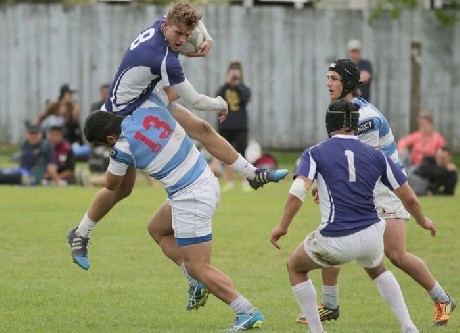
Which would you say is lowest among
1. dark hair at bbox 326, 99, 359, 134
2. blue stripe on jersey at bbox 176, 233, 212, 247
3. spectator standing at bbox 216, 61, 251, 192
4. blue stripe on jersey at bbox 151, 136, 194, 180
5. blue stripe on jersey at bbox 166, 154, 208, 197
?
spectator standing at bbox 216, 61, 251, 192

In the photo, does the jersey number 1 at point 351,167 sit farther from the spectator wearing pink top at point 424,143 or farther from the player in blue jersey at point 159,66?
the spectator wearing pink top at point 424,143

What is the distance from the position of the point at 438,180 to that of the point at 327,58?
24.6ft

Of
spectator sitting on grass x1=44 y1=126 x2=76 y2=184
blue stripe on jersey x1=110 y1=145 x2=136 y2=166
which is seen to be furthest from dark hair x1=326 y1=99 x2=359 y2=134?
spectator sitting on grass x1=44 y1=126 x2=76 y2=184

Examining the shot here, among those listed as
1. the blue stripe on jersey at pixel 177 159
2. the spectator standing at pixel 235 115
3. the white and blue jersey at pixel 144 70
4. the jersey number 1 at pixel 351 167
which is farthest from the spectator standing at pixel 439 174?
the jersey number 1 at pixel 351 167

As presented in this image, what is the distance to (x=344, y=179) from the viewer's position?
8.99m

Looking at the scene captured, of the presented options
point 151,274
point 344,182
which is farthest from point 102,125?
point 151,274

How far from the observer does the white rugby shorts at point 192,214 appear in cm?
977

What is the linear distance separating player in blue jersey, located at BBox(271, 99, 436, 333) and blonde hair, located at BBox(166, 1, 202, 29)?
143 cm

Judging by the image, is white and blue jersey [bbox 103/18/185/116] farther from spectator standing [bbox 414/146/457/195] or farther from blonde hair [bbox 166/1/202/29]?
spectator standing [bbox 414/146/457/195]

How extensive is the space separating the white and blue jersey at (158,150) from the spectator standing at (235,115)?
1251cm

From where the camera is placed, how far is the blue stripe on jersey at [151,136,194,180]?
9781 mm

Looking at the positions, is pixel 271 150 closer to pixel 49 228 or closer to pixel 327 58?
pixel 327 58

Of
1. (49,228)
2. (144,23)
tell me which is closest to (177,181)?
(49,228)

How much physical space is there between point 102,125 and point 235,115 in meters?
12.9
